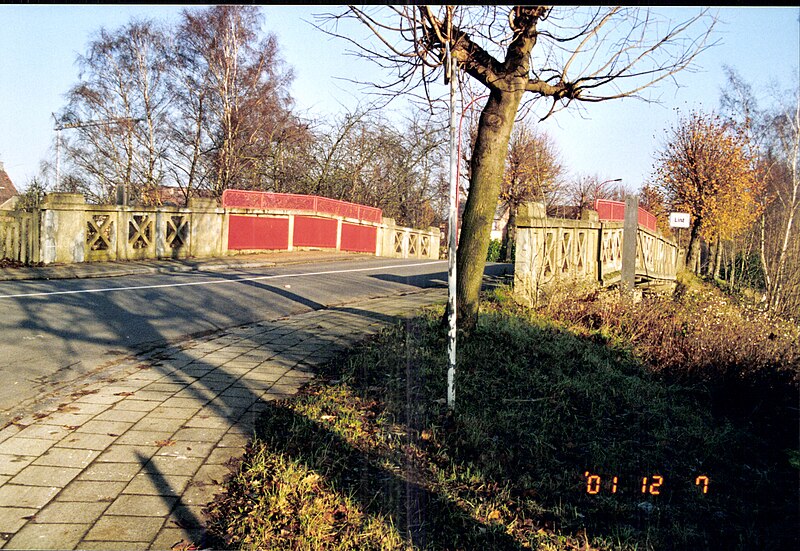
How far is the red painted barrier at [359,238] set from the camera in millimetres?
27938

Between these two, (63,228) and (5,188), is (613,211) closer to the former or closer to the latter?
(63,228)

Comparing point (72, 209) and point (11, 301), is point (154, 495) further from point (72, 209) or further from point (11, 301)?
point (72, 209)

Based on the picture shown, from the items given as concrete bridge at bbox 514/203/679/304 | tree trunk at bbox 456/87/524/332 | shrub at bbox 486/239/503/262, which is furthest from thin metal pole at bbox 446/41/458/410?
shrub at bbox 486/239/503/262

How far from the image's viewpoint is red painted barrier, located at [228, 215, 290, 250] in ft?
70.8

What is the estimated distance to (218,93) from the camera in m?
26.5

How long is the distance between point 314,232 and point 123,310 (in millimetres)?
16986

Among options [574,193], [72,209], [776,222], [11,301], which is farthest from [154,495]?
[574,193]

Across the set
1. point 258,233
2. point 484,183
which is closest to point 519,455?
point 484,183

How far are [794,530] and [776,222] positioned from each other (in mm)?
16475

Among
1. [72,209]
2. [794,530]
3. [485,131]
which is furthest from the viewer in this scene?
[72,209]

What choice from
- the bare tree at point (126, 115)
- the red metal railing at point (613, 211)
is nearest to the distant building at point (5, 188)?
the bare tree at point (126, 115)

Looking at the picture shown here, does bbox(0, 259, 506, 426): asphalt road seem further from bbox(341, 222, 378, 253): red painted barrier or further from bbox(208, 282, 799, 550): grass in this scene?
bbox(341, 222, 378, 253): red painted barrier
